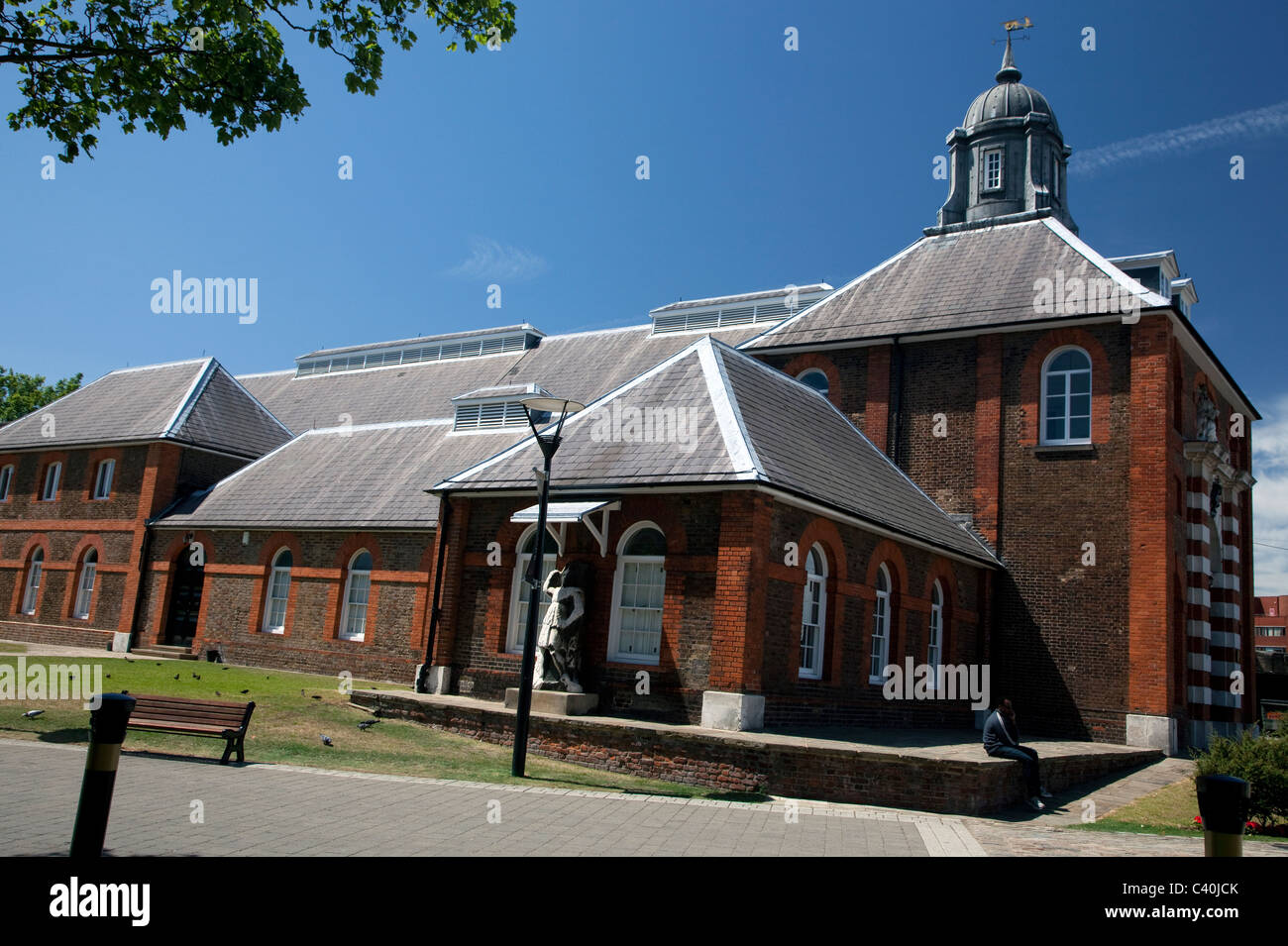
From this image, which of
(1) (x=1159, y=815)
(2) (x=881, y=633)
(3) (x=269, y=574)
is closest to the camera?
(1) (x=1159, y=815)

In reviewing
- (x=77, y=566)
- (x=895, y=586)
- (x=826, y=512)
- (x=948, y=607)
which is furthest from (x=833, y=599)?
(x=77, y=566)

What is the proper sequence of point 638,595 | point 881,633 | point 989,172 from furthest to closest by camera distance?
point 989,172
point 881,633
point 638,595

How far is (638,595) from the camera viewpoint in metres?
15.4

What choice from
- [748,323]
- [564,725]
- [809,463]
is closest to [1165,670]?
[809,463]

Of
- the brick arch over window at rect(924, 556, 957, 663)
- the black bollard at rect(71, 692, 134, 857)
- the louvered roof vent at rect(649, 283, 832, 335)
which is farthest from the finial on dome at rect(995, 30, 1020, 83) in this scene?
the black bollard at rect(71, 692, 134, 857)

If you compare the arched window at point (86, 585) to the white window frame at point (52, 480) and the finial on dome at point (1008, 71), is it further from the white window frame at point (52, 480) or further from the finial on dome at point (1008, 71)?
the finial on dome at point (1008, 71)

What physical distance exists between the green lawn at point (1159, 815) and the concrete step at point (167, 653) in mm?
21166

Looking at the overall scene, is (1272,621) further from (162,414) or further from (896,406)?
(162,414)

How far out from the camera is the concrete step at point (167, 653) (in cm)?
2469

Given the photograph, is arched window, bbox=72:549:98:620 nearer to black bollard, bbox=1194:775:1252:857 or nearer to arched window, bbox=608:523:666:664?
arched window, bbox=608:523:666:664

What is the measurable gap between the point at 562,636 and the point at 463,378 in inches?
793

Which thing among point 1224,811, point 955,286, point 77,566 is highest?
point 955,286

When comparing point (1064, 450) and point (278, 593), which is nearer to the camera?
point (1064, 450)
